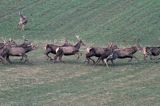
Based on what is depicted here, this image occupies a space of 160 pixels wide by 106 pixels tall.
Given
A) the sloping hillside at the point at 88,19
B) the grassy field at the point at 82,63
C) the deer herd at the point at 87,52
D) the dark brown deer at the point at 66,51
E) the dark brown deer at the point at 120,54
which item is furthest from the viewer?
the sloping hillside at the point at 88,19

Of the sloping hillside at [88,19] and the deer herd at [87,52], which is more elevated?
the sloping hillside at [88,19]

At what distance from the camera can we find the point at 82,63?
25703mm

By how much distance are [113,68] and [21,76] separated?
458 cm

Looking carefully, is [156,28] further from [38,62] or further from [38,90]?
[38,90]

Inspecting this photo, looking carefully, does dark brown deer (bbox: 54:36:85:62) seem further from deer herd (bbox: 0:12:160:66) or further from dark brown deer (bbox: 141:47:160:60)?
dark brown deer (bbox: 141:47:160:60)

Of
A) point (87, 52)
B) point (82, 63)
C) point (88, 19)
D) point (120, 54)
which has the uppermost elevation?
point (88, 19)

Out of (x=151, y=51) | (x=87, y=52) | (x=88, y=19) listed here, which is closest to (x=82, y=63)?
(x=87, y=52)

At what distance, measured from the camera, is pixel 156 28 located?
37781mm

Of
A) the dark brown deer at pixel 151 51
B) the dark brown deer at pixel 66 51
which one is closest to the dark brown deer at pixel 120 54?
the dark brown deer at pixel 151 51

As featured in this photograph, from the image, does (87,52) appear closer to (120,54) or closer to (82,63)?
(82,63)

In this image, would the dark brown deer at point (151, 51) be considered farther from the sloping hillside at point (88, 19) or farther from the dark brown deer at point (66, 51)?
the sloping hillside at point (88, 19)

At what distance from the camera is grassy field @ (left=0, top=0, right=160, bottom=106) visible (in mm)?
18156

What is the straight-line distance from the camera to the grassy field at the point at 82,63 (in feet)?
59.6

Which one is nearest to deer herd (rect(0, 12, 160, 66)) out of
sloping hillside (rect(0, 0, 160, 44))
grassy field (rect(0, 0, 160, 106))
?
grassy field (rect(0, 0, 160, 106))
